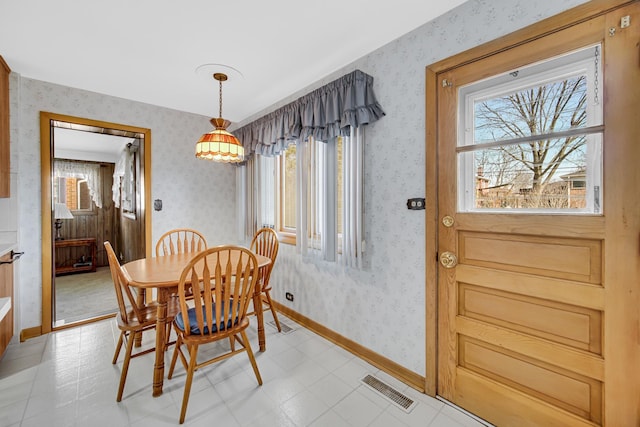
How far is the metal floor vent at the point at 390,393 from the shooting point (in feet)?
5.44

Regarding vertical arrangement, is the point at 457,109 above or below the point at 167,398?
above

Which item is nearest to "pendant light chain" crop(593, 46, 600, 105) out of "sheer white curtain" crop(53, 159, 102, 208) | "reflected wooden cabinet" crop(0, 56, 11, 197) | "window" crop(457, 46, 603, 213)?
"window" crop(457, 46, 603, 213)

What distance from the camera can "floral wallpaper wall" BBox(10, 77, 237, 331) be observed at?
2.48 metres

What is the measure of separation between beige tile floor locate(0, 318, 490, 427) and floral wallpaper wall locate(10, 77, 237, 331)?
85 cm

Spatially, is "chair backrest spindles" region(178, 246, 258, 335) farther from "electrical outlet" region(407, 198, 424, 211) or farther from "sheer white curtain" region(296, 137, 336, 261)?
"electrical outlet" region(407, 198, 424, 211)

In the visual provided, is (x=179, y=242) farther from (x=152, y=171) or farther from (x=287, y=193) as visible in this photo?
(x=287, y=193)

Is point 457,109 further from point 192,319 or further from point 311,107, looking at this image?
point 192,319

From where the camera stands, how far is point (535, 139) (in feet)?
4.45

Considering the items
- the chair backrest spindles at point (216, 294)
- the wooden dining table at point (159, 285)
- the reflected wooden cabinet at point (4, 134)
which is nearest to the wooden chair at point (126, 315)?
the wooden dining table at point (159, 285)

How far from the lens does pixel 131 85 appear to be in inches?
106

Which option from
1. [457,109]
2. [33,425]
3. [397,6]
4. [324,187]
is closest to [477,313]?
[457,109]

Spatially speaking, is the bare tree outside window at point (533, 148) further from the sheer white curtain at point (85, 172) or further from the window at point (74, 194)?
→ the window at point (74, 194)

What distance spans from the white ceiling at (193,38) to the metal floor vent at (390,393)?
2.45 metres

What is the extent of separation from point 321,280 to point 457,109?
1786 millimetres
